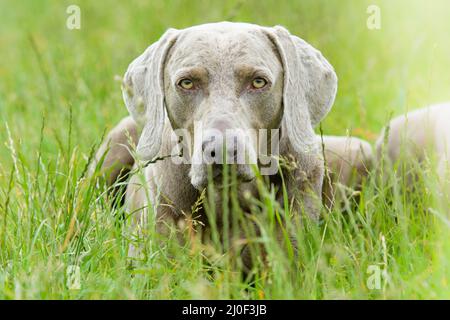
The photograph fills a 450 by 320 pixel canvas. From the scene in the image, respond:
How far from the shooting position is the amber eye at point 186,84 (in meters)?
3.63

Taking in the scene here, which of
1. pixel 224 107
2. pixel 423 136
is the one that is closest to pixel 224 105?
pixel 224 107

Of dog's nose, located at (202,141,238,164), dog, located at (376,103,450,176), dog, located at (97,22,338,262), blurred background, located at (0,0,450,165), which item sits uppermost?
blurred background, located at (0,0,450,165)

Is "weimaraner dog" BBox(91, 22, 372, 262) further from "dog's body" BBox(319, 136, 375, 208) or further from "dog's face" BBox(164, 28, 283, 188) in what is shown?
"dog's body" BBox(319, 136, 375, 208)

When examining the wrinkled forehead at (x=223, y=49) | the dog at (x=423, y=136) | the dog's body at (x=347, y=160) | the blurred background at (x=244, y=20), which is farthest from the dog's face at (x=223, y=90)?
the blurred background at (x=244, y=20)

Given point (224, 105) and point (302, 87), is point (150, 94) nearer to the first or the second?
point (224, 105)

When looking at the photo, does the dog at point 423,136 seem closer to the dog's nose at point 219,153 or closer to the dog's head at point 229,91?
the dog's head at point 229,91

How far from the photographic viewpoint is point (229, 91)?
3557 millimetres

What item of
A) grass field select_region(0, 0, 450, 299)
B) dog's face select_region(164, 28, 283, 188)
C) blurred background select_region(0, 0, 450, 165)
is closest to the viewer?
grass field select_region(0, 0, 450, 299)

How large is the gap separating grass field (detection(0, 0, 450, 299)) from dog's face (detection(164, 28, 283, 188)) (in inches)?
11.6

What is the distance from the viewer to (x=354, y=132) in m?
5.44

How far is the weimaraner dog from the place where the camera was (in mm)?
3480

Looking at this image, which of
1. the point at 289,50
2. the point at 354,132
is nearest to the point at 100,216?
the point at 289,50

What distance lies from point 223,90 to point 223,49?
184 millimetres

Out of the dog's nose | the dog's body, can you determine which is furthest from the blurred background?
the dog's nose
